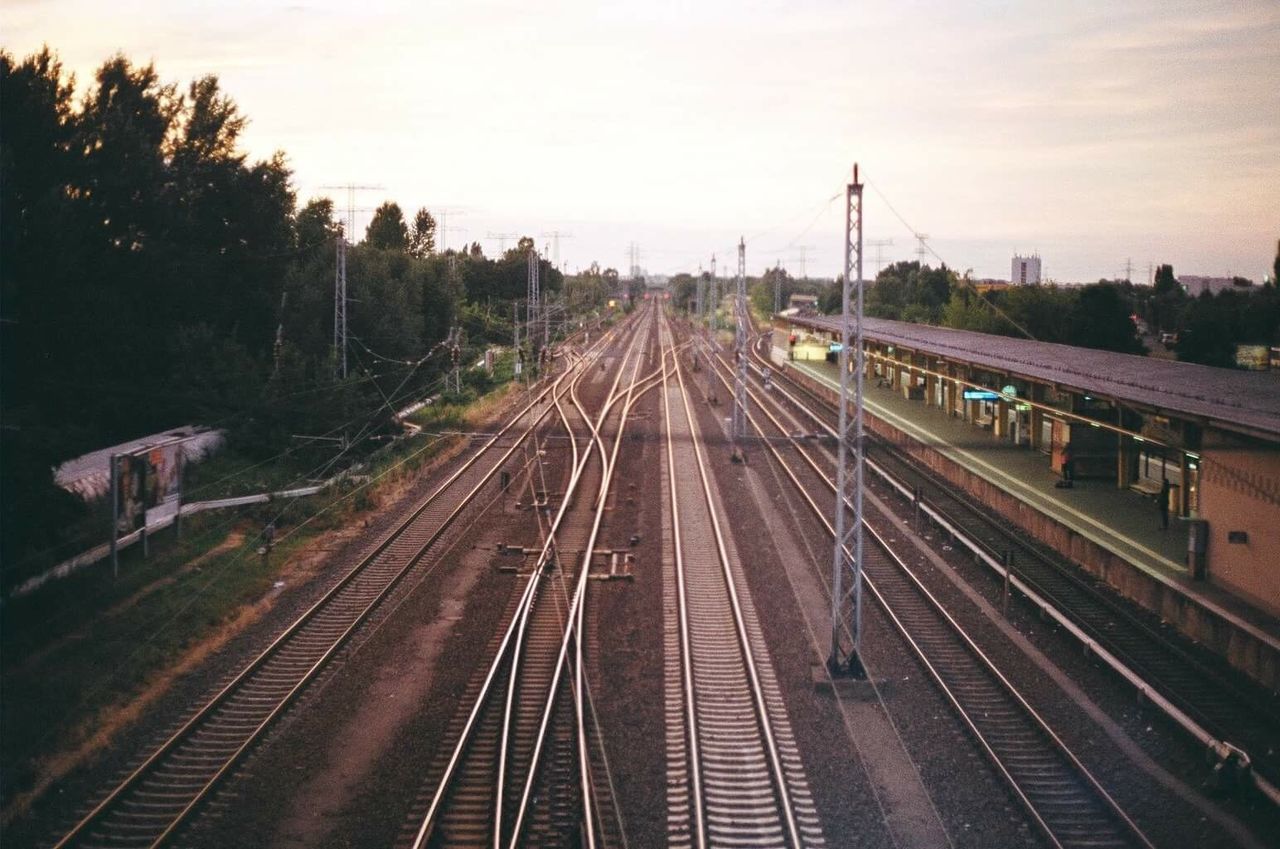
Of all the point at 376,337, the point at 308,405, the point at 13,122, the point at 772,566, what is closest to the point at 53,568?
the point at 308,405

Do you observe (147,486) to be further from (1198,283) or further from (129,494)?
(1198,283)

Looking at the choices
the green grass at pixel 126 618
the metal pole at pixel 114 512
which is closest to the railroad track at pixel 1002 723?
the green grass at pixel 126 618

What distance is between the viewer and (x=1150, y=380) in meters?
17.2

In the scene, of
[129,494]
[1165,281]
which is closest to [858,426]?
[129,494]

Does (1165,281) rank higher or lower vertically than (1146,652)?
higher

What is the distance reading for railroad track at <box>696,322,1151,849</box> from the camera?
7734 mm

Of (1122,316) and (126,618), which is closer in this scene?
(126,618)

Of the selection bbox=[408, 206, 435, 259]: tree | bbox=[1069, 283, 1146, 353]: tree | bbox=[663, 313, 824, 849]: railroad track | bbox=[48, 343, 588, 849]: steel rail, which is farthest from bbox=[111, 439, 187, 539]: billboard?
bbox=[408, 206, 435, 259]: tree

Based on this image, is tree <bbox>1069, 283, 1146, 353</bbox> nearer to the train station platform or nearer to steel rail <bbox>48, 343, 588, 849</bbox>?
the train station platform

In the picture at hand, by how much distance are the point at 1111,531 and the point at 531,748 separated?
33.2 feet

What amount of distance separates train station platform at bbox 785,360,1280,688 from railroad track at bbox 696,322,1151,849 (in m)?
2.45

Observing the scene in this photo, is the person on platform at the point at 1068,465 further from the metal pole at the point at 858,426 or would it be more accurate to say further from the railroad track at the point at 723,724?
the metal pole at the point at 858,426

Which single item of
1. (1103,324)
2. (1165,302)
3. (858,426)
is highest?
(1165,302)

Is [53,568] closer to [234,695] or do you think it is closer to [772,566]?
[234,695]
